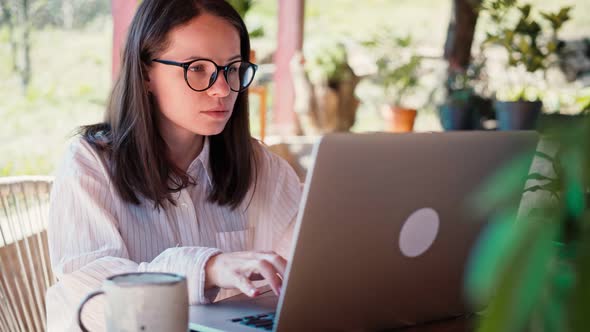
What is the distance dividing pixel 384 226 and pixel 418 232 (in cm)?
8

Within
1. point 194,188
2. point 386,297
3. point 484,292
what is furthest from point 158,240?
point 484,292

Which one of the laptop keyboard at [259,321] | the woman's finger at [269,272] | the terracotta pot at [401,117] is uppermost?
the woman's finger at [269,272]

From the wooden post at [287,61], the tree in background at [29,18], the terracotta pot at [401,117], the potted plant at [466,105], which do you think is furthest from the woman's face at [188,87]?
the wooden post at [287,61]

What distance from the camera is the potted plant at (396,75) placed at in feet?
21.4

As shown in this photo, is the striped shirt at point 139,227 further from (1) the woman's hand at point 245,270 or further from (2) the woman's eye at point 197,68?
(2) the woman's eye at point 197,68

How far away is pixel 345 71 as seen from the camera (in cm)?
653

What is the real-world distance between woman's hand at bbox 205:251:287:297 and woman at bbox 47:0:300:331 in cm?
21

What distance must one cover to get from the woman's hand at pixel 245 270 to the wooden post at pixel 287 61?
5.76 m

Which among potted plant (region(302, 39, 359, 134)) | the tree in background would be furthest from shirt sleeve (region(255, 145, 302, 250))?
potted plant (region(302, 39, 359, 134))

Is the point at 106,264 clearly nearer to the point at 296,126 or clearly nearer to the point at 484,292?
the point at 484,292

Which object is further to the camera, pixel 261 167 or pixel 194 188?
pixel 261 167

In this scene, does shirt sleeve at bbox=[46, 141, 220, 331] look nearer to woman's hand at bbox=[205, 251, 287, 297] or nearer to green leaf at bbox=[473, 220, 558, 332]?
woman's hand at bbox=[205, 251, 287, 297]

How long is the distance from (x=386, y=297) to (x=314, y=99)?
18.1 feet

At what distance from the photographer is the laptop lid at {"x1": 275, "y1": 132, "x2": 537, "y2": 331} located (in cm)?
90
